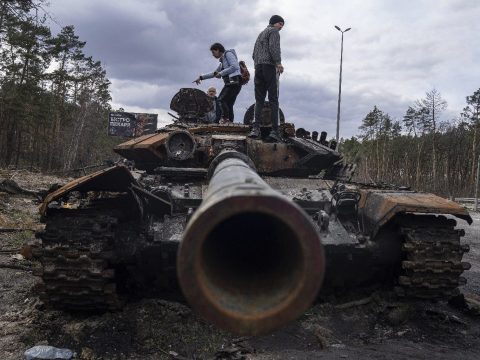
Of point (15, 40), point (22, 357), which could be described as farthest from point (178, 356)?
point (15, 40)

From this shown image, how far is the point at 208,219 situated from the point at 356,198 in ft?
14.2

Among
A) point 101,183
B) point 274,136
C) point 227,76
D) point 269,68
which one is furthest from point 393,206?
point 227,76

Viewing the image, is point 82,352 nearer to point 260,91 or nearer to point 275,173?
point 275,173

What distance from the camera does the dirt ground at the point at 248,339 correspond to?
4.92 m

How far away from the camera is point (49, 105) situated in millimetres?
42719

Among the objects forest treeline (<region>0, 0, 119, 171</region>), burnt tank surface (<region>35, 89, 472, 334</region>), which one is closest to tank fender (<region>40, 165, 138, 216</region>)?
burnt tank surface (<region>35, 89, 472, 334</region>)

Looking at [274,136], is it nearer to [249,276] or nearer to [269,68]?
[269,68]

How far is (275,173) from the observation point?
7.32m

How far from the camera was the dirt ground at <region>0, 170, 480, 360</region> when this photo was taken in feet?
16.1

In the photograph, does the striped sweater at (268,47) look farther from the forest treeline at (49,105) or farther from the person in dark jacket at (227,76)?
the forest treeline at (49,105)

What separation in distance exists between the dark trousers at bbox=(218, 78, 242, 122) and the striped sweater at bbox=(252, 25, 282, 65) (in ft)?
5.92

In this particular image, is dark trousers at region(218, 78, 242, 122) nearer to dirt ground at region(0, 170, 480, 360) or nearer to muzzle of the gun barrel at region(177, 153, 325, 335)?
dirt ground at region(0, 170, 480, 360)

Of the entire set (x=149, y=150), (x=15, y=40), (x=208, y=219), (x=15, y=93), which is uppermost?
(x=15, y=40)

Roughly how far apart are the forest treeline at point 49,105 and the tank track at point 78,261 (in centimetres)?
3030
